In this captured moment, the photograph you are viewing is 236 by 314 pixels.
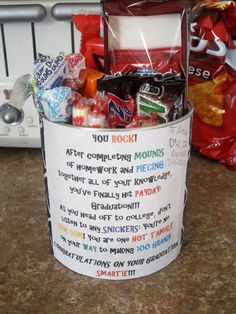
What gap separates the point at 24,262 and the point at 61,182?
0.49 feet

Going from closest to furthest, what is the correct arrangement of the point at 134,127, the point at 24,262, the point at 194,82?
the point at 134,127 → the point at 24,262 → the point at 194,82

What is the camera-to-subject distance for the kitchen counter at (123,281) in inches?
21.5

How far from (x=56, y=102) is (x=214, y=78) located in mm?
492

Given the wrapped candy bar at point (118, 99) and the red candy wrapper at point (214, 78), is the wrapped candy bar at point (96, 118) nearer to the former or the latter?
the wrapped candy bar at point (118, 99)

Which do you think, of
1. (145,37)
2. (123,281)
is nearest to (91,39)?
(145,37)

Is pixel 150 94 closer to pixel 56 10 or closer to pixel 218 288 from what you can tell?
pixel 218 288

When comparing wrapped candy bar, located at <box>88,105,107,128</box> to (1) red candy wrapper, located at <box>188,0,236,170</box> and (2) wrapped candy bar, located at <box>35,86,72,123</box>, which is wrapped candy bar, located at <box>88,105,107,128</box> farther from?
(1) red candy wrapper, located at <box>188,0,236,170</box>

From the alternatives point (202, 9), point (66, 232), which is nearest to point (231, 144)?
point (202, 9)

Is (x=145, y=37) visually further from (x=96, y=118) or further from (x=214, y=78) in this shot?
(x=214, y=78)

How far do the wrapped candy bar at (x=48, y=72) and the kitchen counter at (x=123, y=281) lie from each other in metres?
0.26

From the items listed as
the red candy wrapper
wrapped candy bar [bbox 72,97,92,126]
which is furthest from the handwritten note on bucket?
the red candy wrapper

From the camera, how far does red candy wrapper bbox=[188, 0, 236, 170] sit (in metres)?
0.87

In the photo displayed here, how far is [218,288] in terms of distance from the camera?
0.57 metres

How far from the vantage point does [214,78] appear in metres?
0.91
